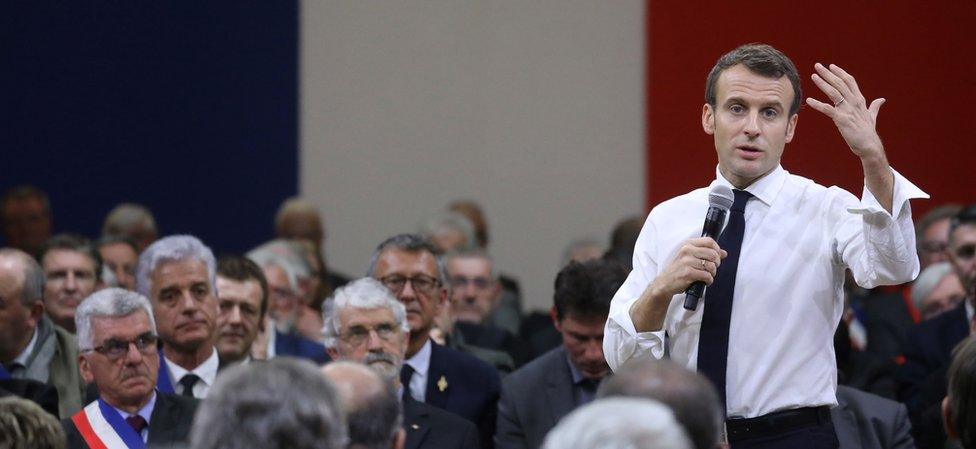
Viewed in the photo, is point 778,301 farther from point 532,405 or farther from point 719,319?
point 532,405

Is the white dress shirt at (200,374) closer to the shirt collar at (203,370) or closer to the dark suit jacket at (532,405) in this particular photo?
the shirt collar at (203,370)

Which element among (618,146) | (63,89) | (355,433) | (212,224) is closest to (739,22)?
(618,146)

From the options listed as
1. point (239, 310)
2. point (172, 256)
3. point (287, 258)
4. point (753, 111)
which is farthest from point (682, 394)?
point (287, 258)

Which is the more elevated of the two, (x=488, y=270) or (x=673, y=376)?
(x=673, y=376)

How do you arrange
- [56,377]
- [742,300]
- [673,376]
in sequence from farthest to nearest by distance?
[56,377] → [742,300] → [673,376]

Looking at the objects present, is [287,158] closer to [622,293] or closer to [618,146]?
[618,146]

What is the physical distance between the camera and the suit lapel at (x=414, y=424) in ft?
13.6

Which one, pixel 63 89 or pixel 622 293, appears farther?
pixel 63 89

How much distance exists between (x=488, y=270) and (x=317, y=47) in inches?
97.6

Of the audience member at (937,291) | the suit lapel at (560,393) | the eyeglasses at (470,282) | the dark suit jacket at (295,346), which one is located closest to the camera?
the suit lapel at (560,393)

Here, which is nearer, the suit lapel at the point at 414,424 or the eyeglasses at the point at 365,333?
the suit lapel at the point at 414,424

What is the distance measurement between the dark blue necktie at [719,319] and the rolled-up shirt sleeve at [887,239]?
24 cm

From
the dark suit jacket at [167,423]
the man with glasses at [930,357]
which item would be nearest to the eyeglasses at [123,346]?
the dark suit jacket at [167,423]

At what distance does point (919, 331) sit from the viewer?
5.18m
